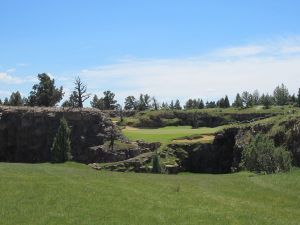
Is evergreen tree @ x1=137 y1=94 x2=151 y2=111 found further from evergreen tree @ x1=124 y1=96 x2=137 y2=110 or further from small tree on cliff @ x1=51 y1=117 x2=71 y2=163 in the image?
small tree on cliff @ x1=51 y1=117 x2=71 y2=163

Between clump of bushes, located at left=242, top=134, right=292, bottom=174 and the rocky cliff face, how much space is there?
36.9 metres

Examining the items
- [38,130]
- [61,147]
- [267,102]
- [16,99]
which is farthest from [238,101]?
[61,147]

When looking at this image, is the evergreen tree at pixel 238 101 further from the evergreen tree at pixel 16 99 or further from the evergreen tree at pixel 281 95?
the evergreen tree at pixel 16 99

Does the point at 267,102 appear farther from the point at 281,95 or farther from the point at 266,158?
the point at 266,158

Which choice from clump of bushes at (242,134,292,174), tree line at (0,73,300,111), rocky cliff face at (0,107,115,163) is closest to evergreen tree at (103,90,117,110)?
tree line at (0,73,300,111)

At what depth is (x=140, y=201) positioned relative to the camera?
22500 mm

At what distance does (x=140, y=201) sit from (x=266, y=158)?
21135 mm

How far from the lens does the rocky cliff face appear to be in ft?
250

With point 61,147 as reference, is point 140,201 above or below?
below

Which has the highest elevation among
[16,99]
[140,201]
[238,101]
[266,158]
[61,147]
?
[16,99]

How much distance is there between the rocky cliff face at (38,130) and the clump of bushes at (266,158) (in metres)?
36.9

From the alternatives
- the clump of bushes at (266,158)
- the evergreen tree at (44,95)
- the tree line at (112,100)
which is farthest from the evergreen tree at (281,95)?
the clump of bushes at (266,158)

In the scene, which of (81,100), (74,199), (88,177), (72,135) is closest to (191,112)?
(81,100)

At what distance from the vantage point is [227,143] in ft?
222
